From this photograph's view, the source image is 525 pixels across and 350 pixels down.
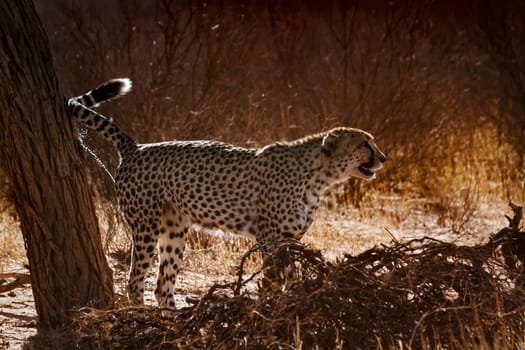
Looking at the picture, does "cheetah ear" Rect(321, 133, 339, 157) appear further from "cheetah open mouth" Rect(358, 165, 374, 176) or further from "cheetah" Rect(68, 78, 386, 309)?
"cheetah open mouth" Rect(358, 165, 374, 176)

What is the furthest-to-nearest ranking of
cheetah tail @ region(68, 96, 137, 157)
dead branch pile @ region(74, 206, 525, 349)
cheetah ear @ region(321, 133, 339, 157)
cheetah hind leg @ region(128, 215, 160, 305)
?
cheetah ear @ region(321, 133, 339, 157) < cheetah hind leg @ region(128, 215, 160, 305) < cheetah tail @ region(68, 96, 137, 157) < dead branch pile @ region(74, 206, 525, 349)

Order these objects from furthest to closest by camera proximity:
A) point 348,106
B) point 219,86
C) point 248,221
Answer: point 348,106 < point 219,86 < point 248,221

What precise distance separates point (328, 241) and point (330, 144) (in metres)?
1.83

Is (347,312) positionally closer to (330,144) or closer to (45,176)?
(330,144)

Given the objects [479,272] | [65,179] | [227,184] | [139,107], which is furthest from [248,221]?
[139,107]

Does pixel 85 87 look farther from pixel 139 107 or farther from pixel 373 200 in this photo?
pixel 373 200

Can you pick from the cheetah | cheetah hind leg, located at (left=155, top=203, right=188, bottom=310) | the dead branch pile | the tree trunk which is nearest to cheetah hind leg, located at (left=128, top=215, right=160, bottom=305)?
the cheetah

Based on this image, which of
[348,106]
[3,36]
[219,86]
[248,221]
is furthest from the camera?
[348,106]

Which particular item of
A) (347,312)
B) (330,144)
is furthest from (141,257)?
(347,312)

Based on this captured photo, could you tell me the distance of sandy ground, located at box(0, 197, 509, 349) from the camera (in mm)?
5829

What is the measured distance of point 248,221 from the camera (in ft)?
19.5

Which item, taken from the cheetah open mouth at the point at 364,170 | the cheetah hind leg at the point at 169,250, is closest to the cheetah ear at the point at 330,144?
the cheetah open mouth at the point at 364,170

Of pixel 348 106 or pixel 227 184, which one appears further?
pixel 348 106

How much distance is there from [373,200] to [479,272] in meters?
4.32
